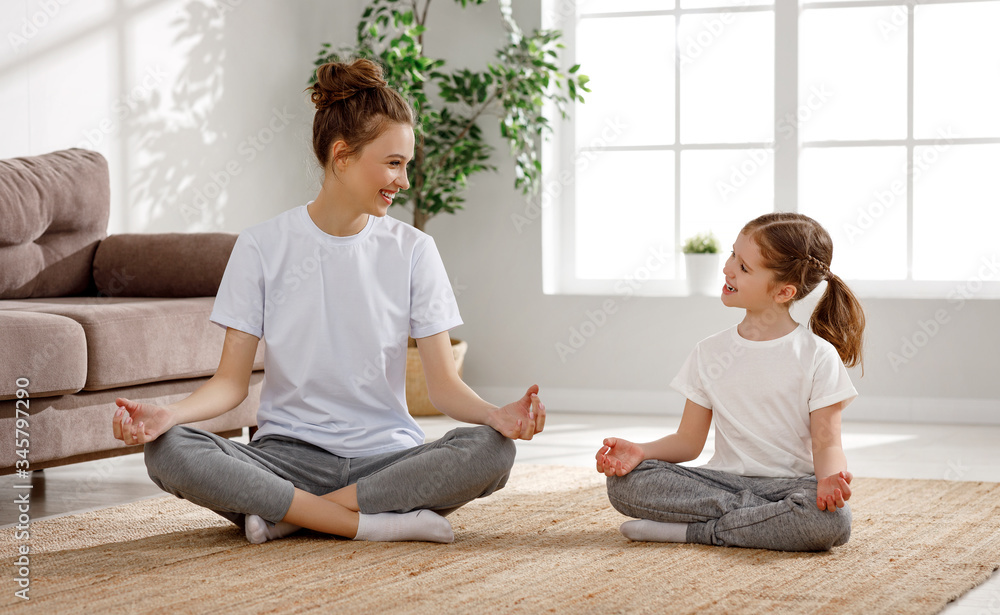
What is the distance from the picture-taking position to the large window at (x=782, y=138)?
3.92 m

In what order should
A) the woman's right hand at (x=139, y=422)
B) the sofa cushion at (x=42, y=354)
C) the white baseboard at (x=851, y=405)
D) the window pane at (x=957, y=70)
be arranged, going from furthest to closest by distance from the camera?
the window pane at (x=957, y=70) → the white baseboard at (x=851, y=405) → the sofa cushion at (x=42, y=354) → the woman's right hand at (x=139, y=422)

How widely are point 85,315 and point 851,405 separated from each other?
2.69m

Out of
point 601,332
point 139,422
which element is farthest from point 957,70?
point 139,422

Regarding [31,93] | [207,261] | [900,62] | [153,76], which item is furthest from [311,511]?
[900,62]

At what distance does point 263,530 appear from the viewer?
1.79 m

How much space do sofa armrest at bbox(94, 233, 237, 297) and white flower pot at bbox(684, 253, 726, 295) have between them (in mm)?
1829

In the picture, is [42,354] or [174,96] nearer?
[42,354]

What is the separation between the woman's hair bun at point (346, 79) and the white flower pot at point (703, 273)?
7.76ft

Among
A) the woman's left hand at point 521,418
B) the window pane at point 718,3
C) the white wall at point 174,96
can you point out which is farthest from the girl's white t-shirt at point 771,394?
the window pane at point 718,3

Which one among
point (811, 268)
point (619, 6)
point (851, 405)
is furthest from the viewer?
point (619, 6)

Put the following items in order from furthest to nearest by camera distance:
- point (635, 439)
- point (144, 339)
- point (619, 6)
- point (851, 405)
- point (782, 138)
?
point (619, 6) < point (782, 138) < point (851, 405) < point (635, 439) < point (144, 339)

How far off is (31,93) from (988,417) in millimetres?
3229

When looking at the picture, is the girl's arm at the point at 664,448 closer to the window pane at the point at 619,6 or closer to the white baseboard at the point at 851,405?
the white baseboard at the point at 851,405

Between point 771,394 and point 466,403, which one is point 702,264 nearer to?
point 771,394
